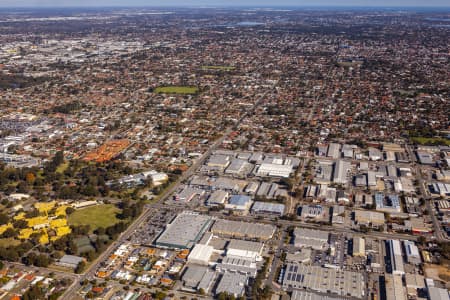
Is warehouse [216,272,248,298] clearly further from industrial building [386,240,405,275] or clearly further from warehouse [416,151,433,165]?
warehouse [416,151,433,165]

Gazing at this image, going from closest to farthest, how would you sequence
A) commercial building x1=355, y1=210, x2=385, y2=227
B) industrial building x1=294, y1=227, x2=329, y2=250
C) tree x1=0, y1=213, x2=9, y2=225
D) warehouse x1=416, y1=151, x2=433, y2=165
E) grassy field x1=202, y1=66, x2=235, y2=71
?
industrial building x1=294, y1=227, x2=329, y2=250
commercial building x1=355, y1=210, x2=385, y2=227
tree x1=0, y1=213, x2=9, y2=225
warehouse x1=416, y1=151, x2=433, y2=165
grassy field x1=202, y1=66, x2=235, y2=71

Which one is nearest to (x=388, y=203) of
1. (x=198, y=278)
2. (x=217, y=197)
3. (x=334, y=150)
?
(x=334, y=150)

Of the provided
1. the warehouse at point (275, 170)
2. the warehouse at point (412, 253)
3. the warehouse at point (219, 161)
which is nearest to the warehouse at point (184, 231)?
the warehouse at point (219, 161)

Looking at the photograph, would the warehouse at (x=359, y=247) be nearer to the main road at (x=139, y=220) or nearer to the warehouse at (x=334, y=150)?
the main road at (x=139, y=220)

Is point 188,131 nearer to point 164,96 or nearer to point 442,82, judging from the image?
point 164,96

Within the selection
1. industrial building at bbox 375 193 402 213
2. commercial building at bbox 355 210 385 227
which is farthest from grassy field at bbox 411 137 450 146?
commercial building at bbox 355 210 385 227
